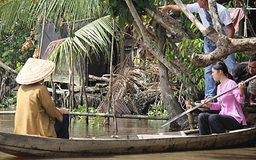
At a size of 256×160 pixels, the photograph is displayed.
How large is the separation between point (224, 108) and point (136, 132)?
2854 mm

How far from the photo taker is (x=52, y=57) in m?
10.0

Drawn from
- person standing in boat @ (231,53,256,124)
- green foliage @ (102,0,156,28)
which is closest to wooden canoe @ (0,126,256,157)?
person standing in boat @ (231,53,256,124)

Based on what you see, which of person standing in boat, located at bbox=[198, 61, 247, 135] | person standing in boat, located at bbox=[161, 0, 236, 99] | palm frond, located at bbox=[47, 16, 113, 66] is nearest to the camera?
person standing in boat, located at bbox=[198, 61, 247, 135]

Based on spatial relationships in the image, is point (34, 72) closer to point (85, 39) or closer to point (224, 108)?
point (224, 108)

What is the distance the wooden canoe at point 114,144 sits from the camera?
589 centimetres

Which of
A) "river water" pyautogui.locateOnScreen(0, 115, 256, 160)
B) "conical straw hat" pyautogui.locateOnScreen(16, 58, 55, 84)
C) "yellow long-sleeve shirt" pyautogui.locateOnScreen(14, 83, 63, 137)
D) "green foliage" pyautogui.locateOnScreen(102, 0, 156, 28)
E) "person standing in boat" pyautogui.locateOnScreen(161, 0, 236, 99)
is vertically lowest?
"river water" pyautogui.locateOnScreen(0, 115, 256, 160)

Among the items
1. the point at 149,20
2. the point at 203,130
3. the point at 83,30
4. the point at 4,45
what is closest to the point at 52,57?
the point at 83,30

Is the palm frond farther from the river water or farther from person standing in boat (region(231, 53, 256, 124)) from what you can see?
person standing in boat (region(231, 53, 256, 124))

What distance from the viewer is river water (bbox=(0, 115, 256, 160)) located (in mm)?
6582

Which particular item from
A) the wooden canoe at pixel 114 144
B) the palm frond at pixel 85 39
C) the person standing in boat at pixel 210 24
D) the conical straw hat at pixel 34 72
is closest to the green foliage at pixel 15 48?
the palm frond at pixel 85 39

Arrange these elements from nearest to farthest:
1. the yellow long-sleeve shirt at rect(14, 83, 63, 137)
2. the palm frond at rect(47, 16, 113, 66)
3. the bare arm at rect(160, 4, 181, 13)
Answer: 1. the yellow long-sleeve shirt at rect(14, 83, 63, 137)
2. the bare arm at rect(160, 4, 181, 13)
3. the palm frond at rect(47, 16, 113, 66)

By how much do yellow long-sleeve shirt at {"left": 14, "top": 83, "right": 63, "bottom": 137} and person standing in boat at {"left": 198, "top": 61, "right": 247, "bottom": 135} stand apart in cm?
205

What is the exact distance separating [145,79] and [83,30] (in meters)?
2.24

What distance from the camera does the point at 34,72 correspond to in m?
5.93
